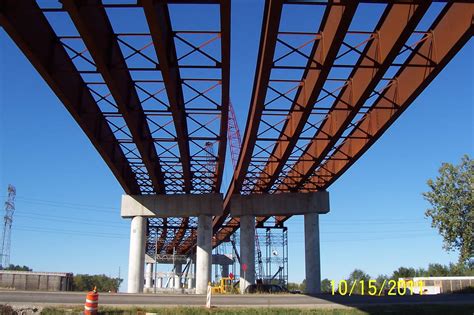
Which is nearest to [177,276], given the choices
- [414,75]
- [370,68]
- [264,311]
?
[264,311]

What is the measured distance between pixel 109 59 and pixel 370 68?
9635mm

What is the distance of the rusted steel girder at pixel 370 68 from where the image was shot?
1556 centimetres

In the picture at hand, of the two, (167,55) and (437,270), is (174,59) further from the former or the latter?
(437,270)

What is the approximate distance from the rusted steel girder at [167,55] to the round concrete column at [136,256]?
14504 millimetres

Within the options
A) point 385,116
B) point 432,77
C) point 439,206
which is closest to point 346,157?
point 385,116

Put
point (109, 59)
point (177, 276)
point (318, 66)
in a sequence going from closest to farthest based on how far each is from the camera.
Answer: point (318, 66) → point (109, 59) → point (177, 276)

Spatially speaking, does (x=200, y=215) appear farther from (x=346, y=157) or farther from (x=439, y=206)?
(x=439, y=206)

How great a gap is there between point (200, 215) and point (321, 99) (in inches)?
757

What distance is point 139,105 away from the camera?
24.9 meters

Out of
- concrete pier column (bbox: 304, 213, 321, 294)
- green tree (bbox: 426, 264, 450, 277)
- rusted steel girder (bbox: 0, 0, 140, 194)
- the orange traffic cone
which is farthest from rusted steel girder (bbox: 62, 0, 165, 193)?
green tree (bbox: 426, 264, 450, 277)

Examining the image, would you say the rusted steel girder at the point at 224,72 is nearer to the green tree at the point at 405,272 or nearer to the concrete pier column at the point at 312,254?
the concrete pier column at the point at 312,254

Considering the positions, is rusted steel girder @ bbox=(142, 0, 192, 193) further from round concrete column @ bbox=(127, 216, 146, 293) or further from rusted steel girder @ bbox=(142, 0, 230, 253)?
round concrete column @ bbox=(127, 216, 146, 293)

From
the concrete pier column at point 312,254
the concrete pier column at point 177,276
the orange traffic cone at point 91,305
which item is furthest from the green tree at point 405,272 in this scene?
the orange traffic cone at point 91,305

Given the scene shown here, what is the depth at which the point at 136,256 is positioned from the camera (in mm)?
38375
